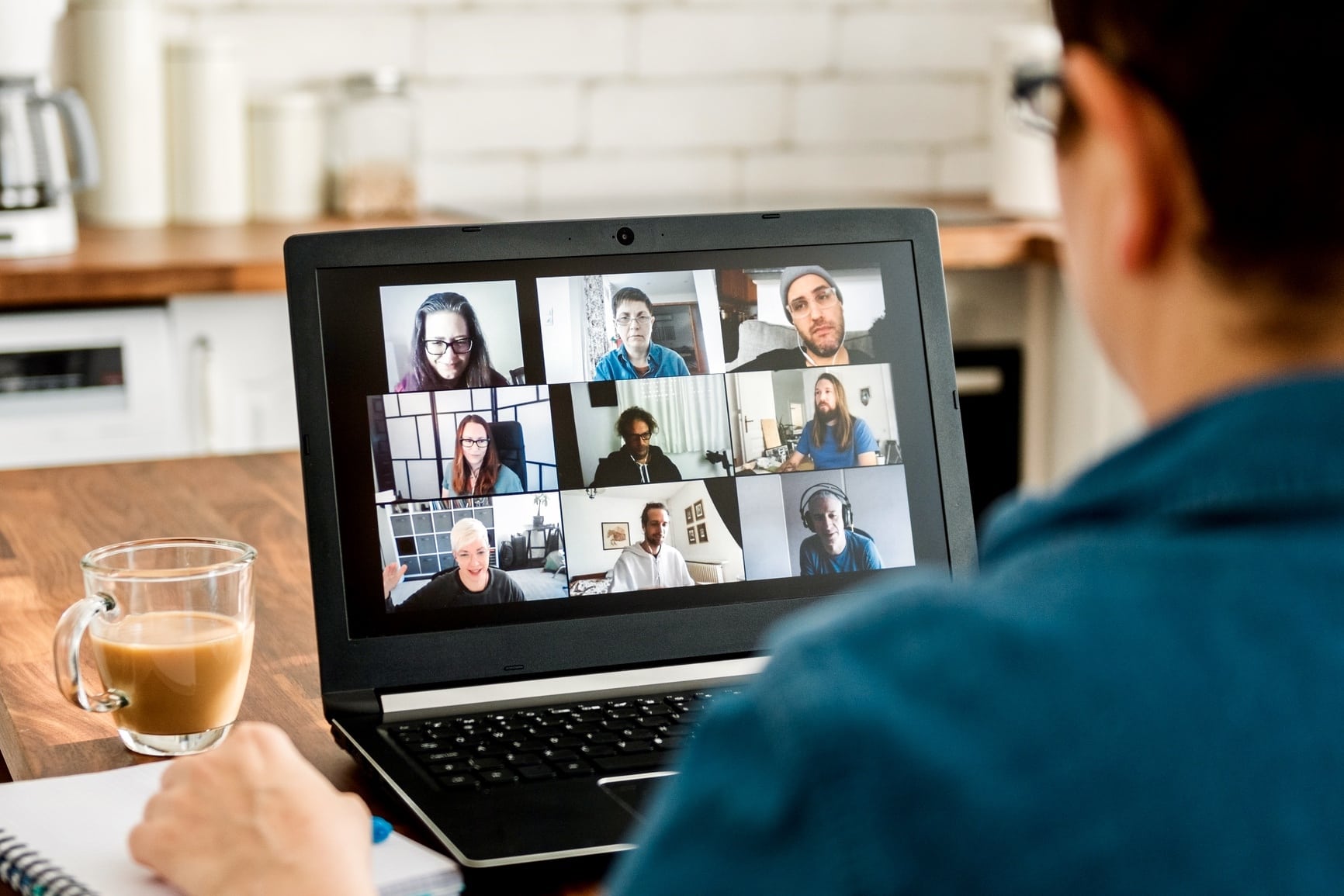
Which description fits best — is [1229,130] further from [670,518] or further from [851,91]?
[851,91]

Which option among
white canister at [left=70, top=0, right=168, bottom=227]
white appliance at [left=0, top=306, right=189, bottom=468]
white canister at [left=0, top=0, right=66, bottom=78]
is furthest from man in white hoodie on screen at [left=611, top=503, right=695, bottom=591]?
white canister at [left=70, top=0, right=168, bottom=227]

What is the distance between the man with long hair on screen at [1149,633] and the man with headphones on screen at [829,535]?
0.61m

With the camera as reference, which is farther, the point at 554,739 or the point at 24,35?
the point at 24,35

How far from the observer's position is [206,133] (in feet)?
9.45

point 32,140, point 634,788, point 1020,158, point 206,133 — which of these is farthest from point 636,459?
point 1020,158

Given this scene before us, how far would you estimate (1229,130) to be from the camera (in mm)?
→ 382

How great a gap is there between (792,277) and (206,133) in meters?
2.10

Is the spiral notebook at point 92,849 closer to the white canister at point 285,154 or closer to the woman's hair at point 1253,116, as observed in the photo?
the woman's hair at point 1253,116

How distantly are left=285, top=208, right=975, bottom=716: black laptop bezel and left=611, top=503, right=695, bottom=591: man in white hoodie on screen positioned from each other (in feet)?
0.07

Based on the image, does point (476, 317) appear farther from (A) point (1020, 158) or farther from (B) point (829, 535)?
(A) point (1020, 158)

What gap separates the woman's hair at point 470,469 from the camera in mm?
986

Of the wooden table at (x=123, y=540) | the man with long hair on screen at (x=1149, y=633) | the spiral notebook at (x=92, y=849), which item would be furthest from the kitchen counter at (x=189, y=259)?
the man with long hair on screen at (x=1149, y=633)

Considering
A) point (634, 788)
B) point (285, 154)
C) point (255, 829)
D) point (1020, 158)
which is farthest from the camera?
point (1020, 158)

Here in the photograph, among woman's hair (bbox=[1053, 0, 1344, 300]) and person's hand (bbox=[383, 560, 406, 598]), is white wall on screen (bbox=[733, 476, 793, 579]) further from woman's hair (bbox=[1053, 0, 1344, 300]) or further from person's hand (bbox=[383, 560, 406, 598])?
woman's hair (bbox=[1053, 0, 1344, 300])
